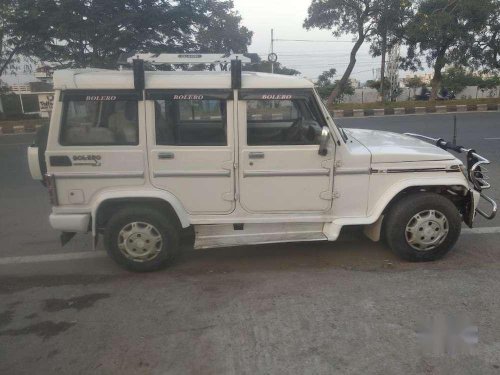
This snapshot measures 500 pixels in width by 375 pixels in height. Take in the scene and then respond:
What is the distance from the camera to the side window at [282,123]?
13.1ft

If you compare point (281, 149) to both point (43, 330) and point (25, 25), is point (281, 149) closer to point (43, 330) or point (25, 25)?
point (43, 330)

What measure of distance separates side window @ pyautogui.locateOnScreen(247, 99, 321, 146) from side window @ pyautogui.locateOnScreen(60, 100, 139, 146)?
3.48ft

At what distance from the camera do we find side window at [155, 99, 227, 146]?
397cm

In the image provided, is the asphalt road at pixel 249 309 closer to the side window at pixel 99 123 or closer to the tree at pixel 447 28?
the side window at pixel 99 123

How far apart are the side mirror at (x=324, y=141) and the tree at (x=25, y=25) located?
58.8 feet

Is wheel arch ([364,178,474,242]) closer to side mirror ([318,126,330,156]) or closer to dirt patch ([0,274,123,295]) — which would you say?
side mirror ([318,126,330,156])

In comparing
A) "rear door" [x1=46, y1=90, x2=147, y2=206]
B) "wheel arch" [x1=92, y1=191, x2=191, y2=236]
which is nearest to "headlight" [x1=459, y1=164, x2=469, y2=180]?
"wheel arch" [x1=92, y1=191, x2=191, y2=236]

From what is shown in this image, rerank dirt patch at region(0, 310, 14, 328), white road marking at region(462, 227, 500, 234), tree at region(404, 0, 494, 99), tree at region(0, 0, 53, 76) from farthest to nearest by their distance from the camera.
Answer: tree at region(404, 0, 494, 99), tree at region(0, 0, 53, 76), white road marking at region(462, 227, 500, 234), dirt patch at region(0, 310, 14, 328)

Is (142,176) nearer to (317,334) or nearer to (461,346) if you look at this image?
(317,334)

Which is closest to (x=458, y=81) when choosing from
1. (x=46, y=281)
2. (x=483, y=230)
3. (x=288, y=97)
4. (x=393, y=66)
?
(x=393, y=66)

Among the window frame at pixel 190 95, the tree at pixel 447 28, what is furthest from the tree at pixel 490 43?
the window frame at pixel 190 95

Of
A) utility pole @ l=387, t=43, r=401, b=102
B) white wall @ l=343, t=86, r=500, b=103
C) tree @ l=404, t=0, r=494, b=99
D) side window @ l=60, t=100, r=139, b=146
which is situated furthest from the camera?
white wall @ l=343, t=86, r=500, b=103

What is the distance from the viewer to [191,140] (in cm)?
401

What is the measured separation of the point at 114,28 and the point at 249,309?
17.7m
